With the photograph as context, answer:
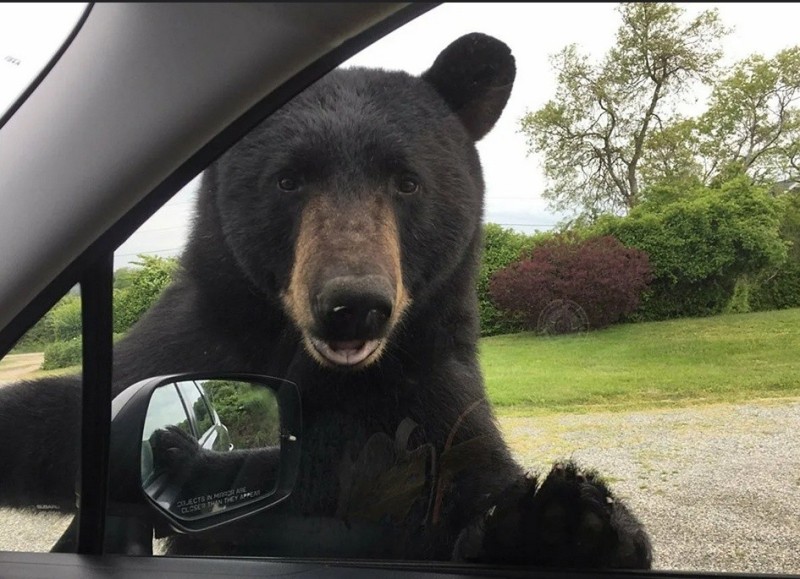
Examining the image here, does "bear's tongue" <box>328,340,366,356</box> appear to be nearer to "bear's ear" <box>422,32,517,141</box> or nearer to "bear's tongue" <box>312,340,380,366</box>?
"bear's tongue" <box>312,340,380,366</box>

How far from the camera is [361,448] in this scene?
2.11m

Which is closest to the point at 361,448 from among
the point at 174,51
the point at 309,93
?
the point at 309,93

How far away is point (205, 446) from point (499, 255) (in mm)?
1067

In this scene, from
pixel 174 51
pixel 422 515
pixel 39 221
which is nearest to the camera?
pixel 174 51

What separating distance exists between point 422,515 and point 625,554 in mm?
572

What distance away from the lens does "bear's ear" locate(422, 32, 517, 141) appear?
179 cm

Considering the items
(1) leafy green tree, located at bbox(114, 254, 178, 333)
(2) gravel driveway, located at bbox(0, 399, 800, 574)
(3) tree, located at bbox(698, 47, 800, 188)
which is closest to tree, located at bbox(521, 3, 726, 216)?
(3) tree, located at bbox(698, 47, 800, 188)

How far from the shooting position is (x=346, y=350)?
6.51ft

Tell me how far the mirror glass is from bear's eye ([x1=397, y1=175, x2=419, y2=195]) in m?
0.73

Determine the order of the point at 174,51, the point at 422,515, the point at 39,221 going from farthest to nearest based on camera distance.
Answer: the point at 422,515
the point at 39,221
the point at 174,51

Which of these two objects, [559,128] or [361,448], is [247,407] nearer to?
[361,448]

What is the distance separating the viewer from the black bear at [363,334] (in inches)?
75.3

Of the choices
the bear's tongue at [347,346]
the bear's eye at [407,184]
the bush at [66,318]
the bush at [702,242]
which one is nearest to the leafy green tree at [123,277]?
the bush at [66,318]

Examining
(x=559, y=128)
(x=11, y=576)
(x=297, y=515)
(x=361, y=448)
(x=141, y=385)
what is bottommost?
(x=11, y=576)
